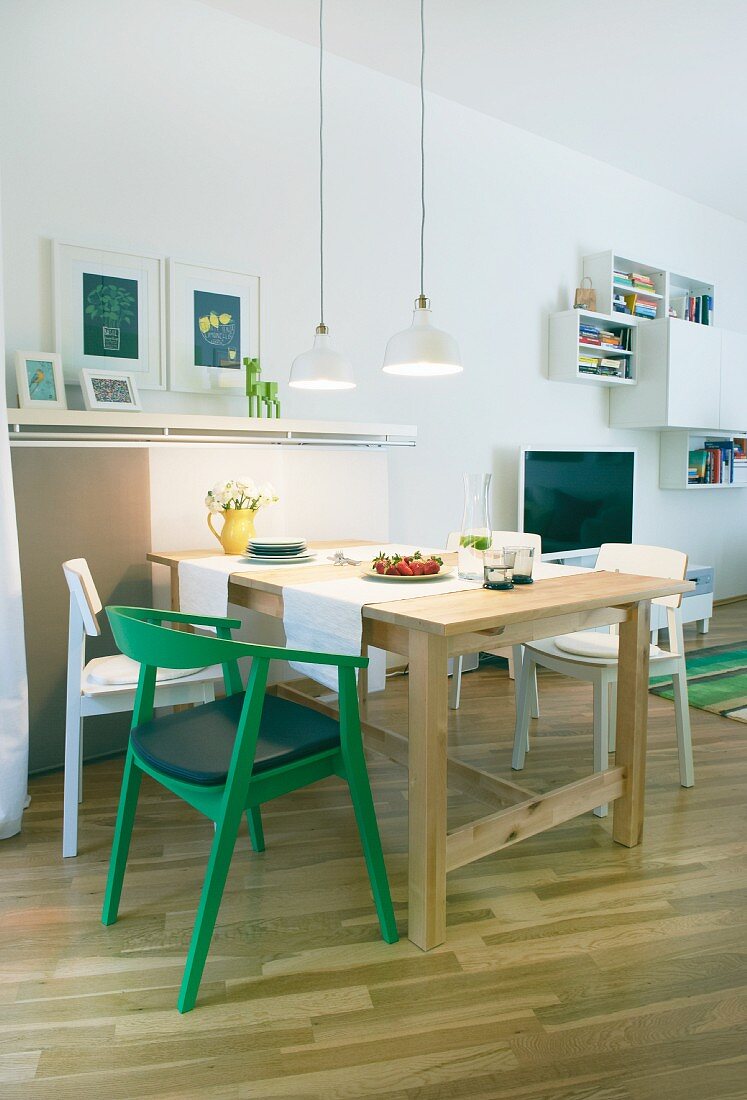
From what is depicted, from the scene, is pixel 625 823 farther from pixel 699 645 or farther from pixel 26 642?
pixel 699 645

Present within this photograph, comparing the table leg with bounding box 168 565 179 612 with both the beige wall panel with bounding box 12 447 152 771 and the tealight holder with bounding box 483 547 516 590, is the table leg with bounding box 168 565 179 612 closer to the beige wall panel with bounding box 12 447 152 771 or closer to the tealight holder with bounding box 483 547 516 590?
the beige wall panel with bounding box 12 447 152 771

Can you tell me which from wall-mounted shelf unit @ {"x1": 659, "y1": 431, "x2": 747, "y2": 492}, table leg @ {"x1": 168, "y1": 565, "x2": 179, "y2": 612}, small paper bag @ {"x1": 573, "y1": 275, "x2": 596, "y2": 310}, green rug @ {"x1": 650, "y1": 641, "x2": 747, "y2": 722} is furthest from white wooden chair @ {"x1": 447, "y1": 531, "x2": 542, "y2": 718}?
wall-mounted shelf unit @ {"x1": 659, "y1": 431, "x2": 747, "y2": 492}

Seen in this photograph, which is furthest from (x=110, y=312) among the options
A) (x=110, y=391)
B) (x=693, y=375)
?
(x=693, y=375)

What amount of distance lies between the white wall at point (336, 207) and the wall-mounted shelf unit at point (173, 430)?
26 cm

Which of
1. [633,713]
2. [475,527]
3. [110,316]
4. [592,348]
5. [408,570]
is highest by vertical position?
[592,348]

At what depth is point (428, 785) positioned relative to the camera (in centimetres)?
170

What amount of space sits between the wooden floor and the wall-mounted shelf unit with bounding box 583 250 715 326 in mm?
3307

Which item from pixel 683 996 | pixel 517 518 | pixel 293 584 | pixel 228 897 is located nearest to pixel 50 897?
pixel 228 897

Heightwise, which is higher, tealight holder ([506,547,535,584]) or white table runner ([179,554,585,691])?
tealight holder ([506,547,535,584])

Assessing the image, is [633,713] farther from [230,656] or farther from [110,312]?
[110,312]

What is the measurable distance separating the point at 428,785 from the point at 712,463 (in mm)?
4666

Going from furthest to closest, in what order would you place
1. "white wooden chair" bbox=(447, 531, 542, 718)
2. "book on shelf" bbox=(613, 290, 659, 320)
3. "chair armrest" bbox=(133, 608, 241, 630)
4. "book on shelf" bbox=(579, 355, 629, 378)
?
"book on shelf" bbox=(613, 290, 659, 320), "book on shelf" bbox=(579, 355, 629, 378), "white wooden chair" bbox=(447, 531, 542, 718), "chair armrest" bbox=(133, 608, 241, 630)

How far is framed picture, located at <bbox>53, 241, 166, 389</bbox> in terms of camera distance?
9.38ft

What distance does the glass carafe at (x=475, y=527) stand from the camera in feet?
6.85
